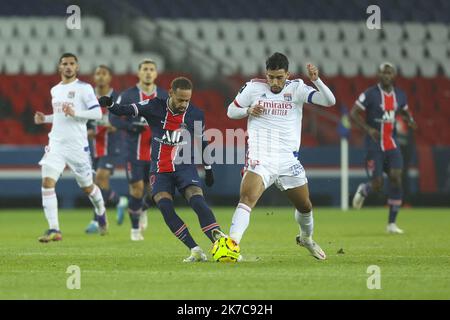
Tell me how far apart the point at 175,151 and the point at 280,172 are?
3.85 feet

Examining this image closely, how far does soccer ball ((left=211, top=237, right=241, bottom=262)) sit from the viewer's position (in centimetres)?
1109

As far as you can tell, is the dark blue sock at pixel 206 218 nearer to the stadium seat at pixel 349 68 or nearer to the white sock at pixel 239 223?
the white sock at pixel 239 223

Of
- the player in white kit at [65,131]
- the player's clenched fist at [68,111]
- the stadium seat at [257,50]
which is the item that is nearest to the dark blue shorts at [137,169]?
the player in white kit at [65,131]

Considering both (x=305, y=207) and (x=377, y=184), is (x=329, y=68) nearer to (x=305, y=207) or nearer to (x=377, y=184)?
(x=377, y=184)

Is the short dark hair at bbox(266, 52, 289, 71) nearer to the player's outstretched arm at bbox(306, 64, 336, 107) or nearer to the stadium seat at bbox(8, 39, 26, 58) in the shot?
the player's outstretched arm at bbox(306, 64, 336, 107)

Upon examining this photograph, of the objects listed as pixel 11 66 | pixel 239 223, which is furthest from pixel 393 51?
pixel 239 223

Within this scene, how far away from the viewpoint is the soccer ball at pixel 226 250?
11.1m

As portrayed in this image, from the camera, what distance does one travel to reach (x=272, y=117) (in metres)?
11.5

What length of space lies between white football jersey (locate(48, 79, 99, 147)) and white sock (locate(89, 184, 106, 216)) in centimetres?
94

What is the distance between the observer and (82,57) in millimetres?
27359

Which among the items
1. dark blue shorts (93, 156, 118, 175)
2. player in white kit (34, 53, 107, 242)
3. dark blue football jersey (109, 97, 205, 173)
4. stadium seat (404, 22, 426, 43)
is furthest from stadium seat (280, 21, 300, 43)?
dark blue football jersey (109, 97, 205, 173)

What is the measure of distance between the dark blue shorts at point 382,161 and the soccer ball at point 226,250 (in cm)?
618
